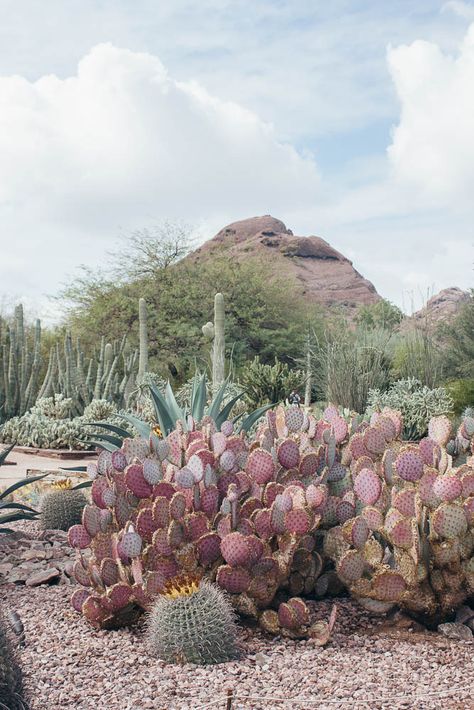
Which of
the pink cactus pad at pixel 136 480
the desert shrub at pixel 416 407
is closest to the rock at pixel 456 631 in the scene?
the pink cactus pad at pixel 136 480

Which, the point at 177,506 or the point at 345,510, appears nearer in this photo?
the point at 177,506

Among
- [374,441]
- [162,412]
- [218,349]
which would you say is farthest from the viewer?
[218,349]

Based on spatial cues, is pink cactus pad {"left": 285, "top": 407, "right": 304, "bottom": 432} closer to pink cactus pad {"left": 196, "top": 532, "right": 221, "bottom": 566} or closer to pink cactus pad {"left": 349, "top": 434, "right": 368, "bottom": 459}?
pink cactus pad {"left": 349, "top": 434, "right": 368, "bottom": 459}

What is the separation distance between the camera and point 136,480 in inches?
156

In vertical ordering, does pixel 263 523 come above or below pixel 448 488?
below

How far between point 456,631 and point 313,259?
50740mm

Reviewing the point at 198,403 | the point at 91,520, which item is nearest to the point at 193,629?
the point at 91,520

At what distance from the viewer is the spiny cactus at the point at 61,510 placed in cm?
593

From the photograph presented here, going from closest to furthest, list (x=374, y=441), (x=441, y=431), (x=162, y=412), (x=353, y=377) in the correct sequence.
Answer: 1. (x=441, y=431)
2. (x=374, y=441)
3. (x=162, y=412)
4. (x=353, y=377)

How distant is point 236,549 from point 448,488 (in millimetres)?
1007

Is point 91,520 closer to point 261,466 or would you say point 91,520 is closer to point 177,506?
point 177,506

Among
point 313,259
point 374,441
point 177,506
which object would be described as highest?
point 313,259

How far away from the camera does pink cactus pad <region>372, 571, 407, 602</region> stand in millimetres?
3689

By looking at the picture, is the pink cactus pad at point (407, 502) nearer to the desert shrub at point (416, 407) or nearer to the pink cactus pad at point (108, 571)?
the pink cactus pad at point (108, 571)
